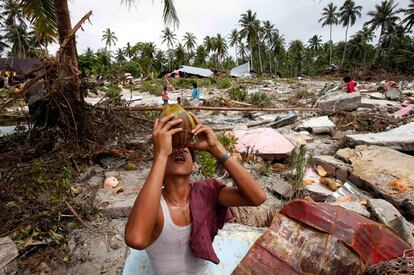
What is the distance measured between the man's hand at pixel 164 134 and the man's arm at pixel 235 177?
135mm

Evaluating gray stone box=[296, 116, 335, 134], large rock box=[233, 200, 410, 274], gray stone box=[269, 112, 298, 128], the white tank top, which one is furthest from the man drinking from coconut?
gray stone box=[269, 112, 298, 128]

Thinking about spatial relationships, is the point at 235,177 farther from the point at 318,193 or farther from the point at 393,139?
the point at 393,139

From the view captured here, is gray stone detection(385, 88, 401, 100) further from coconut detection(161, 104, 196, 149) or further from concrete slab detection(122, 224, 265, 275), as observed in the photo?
coconut detection(161, 104, 196, 149)

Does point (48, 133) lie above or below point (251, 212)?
above

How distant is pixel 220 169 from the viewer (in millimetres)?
4375

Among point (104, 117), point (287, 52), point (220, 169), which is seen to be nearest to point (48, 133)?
point (104, 117)

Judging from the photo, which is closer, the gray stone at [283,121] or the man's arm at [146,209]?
the man's arm at [146,209]

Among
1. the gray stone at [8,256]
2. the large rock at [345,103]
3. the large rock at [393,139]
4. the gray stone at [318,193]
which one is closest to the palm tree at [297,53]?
the large rock at [345,103]

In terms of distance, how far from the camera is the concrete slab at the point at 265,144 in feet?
16.1

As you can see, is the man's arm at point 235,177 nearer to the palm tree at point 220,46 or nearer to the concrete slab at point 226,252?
the concrete slab at point 226,252

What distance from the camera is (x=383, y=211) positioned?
2922 mm

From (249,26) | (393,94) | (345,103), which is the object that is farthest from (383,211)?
(249,26)

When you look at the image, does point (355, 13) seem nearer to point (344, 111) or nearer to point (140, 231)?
point (344, 111)

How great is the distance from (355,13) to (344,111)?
1764 inches
